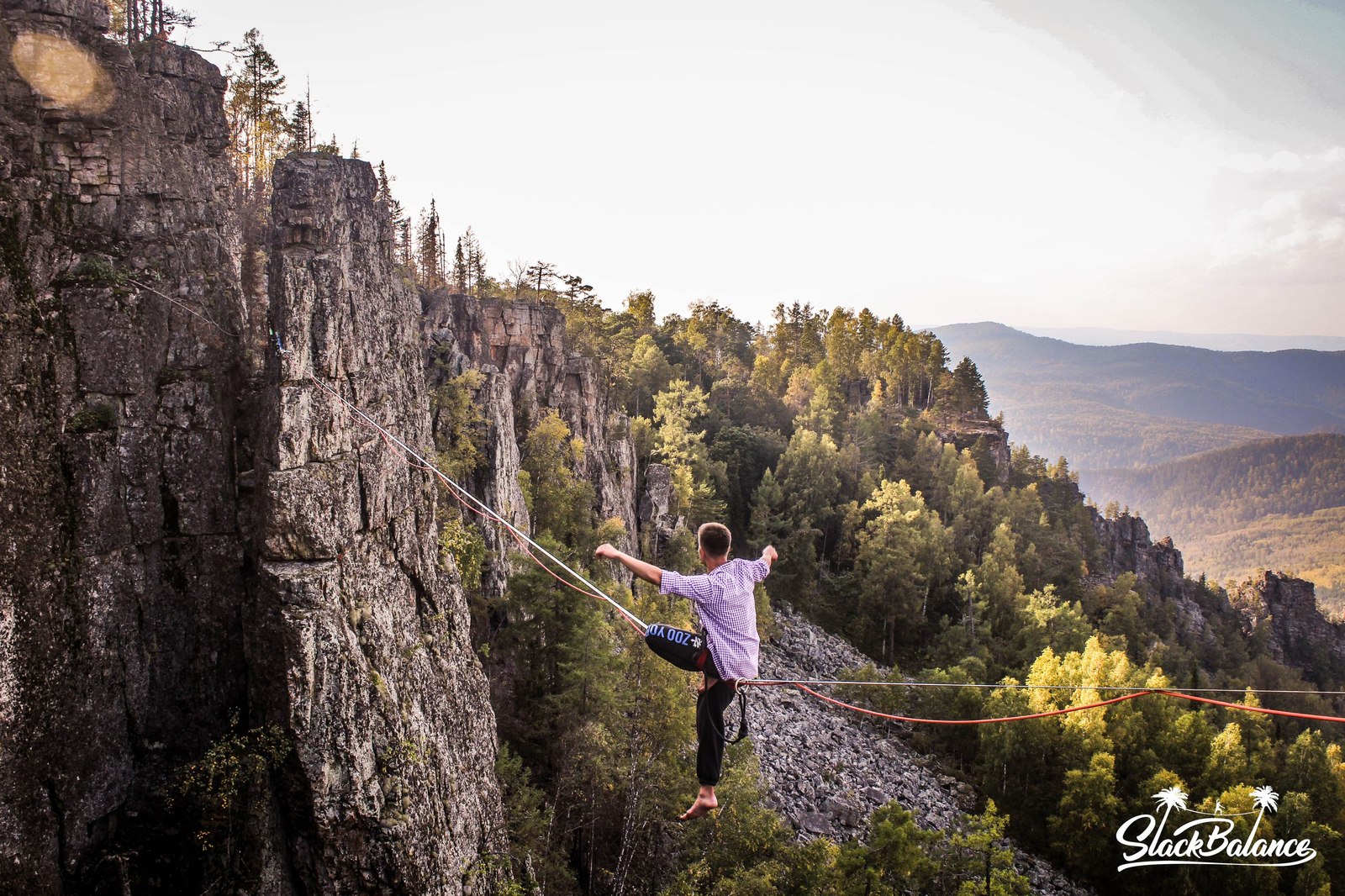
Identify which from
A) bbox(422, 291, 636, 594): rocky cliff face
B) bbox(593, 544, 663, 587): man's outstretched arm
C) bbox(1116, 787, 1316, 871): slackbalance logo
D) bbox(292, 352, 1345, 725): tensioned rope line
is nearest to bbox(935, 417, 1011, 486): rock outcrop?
bbox(422, 291, 636, 594): rocky cliff face

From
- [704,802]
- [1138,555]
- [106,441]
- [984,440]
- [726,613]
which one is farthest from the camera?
[1138,555]

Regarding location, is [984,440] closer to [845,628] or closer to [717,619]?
[845,628]

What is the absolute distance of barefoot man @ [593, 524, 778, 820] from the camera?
7652 millimetres

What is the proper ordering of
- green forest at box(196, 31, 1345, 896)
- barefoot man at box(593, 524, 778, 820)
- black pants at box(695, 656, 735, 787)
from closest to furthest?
barefoot man at box(593, 524, 778, 820) → black pants at box(695, 656, 735, 787) → green forest at box(196, 31, 1345, 896)

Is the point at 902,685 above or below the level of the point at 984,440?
below

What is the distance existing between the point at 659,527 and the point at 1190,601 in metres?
80.8

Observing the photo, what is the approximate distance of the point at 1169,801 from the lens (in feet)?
104

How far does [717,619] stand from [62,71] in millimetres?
19493

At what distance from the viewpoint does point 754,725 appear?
37.2 m

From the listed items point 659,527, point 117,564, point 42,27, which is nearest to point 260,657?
point 117,564

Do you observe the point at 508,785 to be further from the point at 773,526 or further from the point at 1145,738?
the point at 773,526

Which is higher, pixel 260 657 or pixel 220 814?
pixel 260 657

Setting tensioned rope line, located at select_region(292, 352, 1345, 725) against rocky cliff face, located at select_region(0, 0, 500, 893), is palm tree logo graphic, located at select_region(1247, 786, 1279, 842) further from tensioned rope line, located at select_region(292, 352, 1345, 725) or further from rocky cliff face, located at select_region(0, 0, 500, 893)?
rocky cliff face, located at select_region(0, 0, 500, 893)

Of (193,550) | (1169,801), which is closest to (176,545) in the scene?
(193,550)
